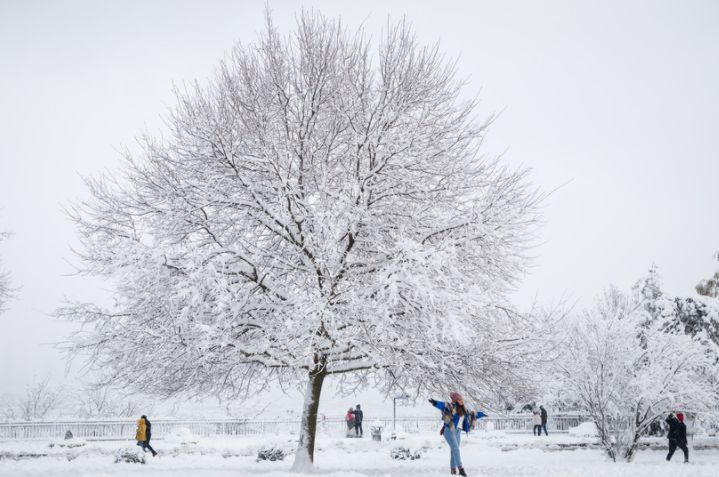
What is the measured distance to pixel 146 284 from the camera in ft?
34.4

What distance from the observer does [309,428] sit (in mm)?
11758

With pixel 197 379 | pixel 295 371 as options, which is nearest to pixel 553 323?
pixel 295 371

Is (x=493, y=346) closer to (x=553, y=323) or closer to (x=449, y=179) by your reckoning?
(x=553, y=323)

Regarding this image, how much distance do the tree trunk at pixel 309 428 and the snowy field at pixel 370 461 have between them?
17.4 inches

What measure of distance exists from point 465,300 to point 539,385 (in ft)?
15.3

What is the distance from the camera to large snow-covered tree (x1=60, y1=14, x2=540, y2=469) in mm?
10312

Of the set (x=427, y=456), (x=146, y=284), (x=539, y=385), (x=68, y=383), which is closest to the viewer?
(x=146, y=284)

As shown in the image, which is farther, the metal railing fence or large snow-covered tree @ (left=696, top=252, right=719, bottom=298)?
large snow-covered tree @ (left=696, top=252, right=719, bottom=298)

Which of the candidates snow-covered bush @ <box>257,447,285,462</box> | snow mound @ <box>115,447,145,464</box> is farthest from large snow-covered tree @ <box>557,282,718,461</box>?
snow mound @ <box>115,447,145,464</box>

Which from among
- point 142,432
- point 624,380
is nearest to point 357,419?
point 142,432

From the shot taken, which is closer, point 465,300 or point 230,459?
point 465,300

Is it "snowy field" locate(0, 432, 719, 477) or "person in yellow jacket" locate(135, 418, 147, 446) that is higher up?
"person in yellow jacket" locate(135, 418, 147, 446)

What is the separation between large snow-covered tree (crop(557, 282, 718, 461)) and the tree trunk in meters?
7.75

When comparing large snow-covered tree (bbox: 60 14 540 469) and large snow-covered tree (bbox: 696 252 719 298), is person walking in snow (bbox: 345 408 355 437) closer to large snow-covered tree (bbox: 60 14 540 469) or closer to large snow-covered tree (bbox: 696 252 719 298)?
large snow-covered tree (bbox: 60 14 540 469)
